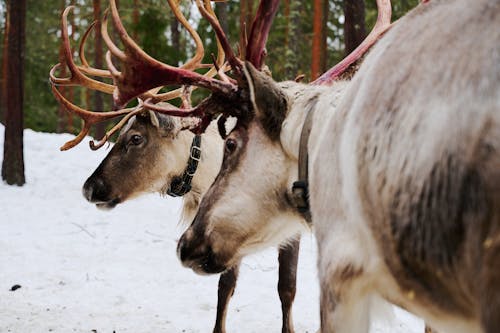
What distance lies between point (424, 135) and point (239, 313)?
178 inches

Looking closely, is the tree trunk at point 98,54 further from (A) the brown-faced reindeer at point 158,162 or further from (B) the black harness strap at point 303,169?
(B) the black harness strap at point 303,169

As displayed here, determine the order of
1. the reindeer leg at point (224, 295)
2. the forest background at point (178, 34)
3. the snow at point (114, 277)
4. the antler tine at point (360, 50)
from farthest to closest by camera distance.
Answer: the forest background at point (178, 34)
the snow at point (114, 277)
the reindeer leg at point (224, 295)
the antler tine at point (360, 50)

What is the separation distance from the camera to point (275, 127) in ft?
8.97

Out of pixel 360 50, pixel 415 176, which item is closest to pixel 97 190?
pixel 360 50

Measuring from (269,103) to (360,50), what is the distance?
98 cm

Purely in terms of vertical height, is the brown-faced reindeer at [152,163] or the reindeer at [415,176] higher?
the reindeer at [415,176]

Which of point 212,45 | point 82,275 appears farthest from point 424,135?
point 212,45

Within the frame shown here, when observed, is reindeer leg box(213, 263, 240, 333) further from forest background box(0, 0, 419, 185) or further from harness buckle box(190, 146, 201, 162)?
forest background box(0, 0, 419, 185)

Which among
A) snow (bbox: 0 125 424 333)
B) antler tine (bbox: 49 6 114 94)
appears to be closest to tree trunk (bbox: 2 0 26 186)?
snow (bbox: 0 125 424 333)

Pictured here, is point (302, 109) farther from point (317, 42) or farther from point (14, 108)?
point (317, 42)

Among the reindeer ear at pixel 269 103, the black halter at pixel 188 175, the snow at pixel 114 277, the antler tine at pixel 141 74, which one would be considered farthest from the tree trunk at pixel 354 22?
the reindeer ear at pixel 269 103

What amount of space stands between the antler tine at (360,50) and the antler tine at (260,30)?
35 cm

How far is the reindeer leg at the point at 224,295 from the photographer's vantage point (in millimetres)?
4961

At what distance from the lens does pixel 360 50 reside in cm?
345
